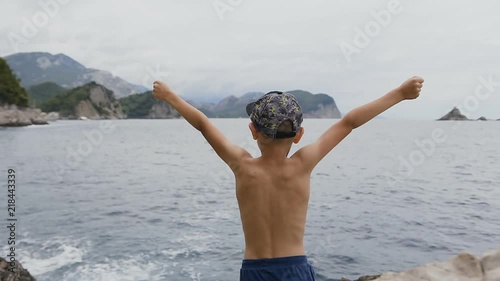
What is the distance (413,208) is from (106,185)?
781 inches

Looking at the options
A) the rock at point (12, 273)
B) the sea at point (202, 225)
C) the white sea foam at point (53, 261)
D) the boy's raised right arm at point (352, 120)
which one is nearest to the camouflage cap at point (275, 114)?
the boy's raised right arm at point (352, 120)

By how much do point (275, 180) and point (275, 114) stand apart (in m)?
0.43

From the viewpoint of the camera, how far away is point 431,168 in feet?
145

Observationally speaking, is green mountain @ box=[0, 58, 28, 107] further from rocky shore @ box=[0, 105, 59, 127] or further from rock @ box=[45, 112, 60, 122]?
rock @ box=[45, 112, 60, 122]

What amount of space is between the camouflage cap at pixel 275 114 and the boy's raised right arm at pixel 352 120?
18cm

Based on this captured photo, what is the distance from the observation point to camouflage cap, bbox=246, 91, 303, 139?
8.54ft

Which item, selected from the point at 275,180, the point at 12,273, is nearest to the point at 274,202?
the point at 275,180

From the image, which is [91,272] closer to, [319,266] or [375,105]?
[319,266]

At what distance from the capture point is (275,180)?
268cm

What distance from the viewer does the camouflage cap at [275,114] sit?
8.54 ft

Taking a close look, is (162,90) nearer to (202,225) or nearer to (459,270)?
(459,270)

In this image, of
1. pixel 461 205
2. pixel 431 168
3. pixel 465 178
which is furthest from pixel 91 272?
pixel 431 168

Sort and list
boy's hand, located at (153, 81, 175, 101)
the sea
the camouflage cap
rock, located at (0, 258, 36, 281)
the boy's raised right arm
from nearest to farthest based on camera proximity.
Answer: the camouflage cap < the boy's raised right arm < boy's hand, located at (153, 81, 175, 101) < rock, located at (0, 258, 36, 281) < the sea

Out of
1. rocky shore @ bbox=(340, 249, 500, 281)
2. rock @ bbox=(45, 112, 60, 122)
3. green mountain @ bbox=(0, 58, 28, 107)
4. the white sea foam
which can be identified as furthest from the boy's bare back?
rock @ bbox=(45, 112, 60, 122)
